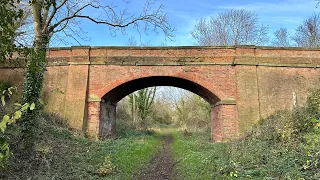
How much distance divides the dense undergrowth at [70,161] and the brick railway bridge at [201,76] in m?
2.72

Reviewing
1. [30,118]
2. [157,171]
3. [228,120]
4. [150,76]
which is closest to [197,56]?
[150,76]

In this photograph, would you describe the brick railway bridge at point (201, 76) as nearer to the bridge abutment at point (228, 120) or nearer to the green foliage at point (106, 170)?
the bridge abutment at point (228, 120)

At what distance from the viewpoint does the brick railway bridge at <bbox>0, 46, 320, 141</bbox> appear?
14180 millimetres

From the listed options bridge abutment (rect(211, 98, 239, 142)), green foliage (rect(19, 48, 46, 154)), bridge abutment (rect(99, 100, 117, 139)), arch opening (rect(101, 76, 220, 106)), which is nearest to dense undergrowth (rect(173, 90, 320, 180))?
bridge abutment (rect(211, 98, 239, 142))

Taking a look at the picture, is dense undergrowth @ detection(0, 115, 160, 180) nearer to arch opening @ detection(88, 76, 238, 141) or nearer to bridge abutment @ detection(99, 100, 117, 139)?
arch opening @ detection(88, 76, 238, 141)

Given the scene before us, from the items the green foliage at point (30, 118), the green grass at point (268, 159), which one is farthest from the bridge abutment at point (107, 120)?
the green foliage at point (30, 118)

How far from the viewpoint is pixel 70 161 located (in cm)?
842

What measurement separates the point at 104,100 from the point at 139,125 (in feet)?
29.3

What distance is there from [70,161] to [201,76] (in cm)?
815

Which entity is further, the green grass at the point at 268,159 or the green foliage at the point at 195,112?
the green foliage at the point at 195,112

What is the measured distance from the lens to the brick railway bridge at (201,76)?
46.5ft

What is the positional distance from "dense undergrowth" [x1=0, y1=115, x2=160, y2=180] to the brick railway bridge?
8.92 ft

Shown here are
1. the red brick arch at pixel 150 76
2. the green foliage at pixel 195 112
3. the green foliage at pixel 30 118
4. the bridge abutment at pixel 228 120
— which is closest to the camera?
the green foliage at pixel 30 118

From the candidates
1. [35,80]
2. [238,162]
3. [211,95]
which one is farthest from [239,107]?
[35,80]
